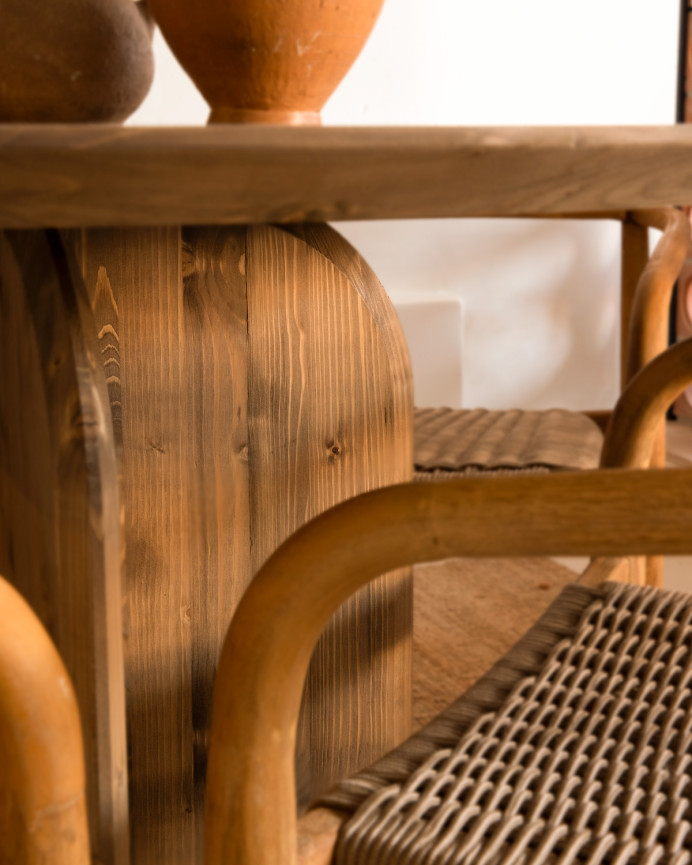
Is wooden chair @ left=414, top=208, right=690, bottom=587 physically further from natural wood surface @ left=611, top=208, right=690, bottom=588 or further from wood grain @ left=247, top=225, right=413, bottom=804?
wood grain @ left=247, top=225, right=413, bottom=804

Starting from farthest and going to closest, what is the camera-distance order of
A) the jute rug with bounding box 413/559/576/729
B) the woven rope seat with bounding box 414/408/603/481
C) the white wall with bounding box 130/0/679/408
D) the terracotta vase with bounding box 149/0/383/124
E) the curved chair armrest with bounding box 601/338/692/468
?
the white wall with bounding box 130/0/679/408
the jute rug with bounding box 413/559/576/729
the woven rope seat with bounding box 414/408/603/481
the curved chair armrest with bounding box 601/338/692/468
the terracotta vase with bounding box 149/0/383/124

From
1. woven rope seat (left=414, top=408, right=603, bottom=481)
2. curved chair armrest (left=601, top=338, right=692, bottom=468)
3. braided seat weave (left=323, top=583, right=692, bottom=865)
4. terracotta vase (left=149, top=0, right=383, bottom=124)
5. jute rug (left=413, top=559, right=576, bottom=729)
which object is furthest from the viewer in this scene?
jute rug (left=413, top=559, right=576, bottom=729)

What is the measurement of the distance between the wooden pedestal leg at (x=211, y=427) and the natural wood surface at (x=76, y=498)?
0.06 m

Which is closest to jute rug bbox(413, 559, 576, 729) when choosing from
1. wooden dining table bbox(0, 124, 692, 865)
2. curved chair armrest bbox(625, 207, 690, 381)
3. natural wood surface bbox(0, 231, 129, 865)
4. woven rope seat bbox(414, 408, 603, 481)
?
woven rope seat bbox(414, 408, 603, 481)

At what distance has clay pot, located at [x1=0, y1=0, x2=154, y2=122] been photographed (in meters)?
0.53

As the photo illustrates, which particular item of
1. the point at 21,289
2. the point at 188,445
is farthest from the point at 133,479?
the point at 21,289

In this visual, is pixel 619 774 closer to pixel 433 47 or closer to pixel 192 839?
pixel 192 839

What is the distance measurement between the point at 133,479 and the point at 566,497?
0.36 meters

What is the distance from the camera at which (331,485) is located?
73cm

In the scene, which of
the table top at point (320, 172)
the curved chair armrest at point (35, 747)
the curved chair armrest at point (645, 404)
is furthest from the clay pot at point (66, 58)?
the curved chair armrest at point (645, 404)

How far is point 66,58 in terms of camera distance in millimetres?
548

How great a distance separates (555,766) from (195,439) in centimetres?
30

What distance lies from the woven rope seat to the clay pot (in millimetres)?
572

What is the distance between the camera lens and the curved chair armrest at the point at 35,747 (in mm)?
353
